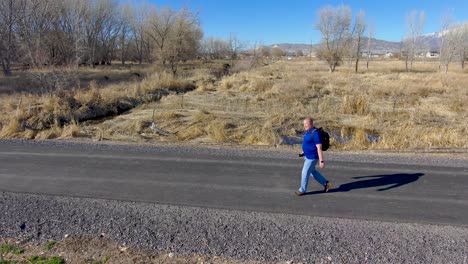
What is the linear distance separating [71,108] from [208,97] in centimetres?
923

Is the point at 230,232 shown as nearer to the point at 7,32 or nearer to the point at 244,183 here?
the point at 244,183

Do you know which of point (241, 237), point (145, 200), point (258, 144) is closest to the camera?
point (241, 237)

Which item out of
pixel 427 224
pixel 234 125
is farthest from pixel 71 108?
pixel 427 224

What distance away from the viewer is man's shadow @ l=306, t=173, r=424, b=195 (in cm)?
612

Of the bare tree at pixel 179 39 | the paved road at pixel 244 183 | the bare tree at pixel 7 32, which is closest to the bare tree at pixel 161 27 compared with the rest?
the bare tree at pixel 179 39

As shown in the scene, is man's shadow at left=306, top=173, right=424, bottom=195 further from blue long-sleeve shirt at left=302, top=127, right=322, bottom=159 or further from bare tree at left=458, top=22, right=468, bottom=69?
bare tree at left=458, top=22, right=468, bottom=69

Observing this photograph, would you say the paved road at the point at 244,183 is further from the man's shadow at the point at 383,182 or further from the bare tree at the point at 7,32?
the bare tree at the point at 7,32

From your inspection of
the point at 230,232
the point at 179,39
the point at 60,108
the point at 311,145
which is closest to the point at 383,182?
the point at 311,145

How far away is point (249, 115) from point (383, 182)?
413 inches

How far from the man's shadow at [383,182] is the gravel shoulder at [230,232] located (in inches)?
55.7

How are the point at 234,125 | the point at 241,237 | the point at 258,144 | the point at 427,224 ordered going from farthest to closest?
the point at 234,125 → the point at 258,144 → the point at 427,224 → the point at 241,237

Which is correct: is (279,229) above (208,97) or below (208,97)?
below

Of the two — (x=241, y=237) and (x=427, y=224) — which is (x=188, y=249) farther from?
(x=427, y=224)

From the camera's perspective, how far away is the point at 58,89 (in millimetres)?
18016
